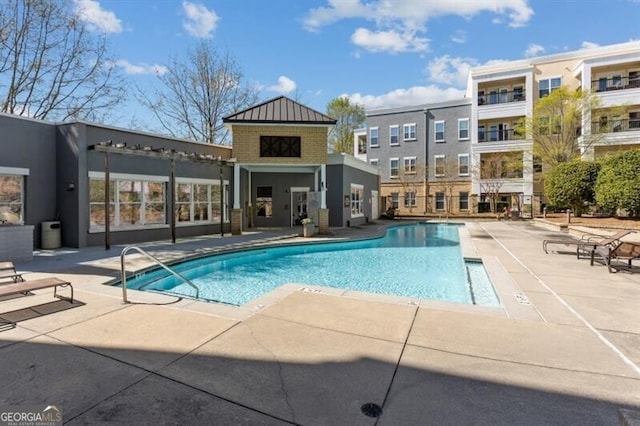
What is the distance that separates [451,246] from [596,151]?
819 inches

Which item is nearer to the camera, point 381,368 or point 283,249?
point 381,368

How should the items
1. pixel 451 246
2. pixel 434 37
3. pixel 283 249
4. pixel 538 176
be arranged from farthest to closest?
pixel 538 176, pixel 434 37, pixel 451 246, pixel 283 249

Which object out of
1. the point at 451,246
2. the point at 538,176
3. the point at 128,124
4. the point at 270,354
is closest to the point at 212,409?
the point at 270,354

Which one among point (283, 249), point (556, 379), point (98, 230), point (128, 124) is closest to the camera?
point (556, 379)

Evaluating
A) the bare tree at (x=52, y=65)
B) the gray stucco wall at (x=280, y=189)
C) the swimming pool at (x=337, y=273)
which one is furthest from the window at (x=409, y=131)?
the bare tree at (x=52, y=65)

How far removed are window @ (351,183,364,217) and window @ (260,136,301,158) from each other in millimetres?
5736

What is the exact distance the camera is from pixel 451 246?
46.3 feet

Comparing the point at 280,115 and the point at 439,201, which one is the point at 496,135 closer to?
the point at 439,201

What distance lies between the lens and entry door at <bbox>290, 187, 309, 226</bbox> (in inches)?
797

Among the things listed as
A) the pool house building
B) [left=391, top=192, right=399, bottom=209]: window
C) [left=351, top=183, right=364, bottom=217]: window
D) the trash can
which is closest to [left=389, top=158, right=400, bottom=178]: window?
[left=391, top=192, right=399, bottom=209]: window

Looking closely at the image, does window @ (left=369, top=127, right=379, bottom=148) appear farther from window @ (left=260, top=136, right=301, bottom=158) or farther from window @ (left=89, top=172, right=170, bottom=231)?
window @ (left=89, top=172, right=170, bottom=231)

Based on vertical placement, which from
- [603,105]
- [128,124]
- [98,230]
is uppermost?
[603,105]

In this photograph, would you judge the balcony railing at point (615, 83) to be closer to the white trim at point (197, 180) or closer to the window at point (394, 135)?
the window at point (394, 135)

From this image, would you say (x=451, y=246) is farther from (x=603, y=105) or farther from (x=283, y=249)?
(x=603, y=105)
